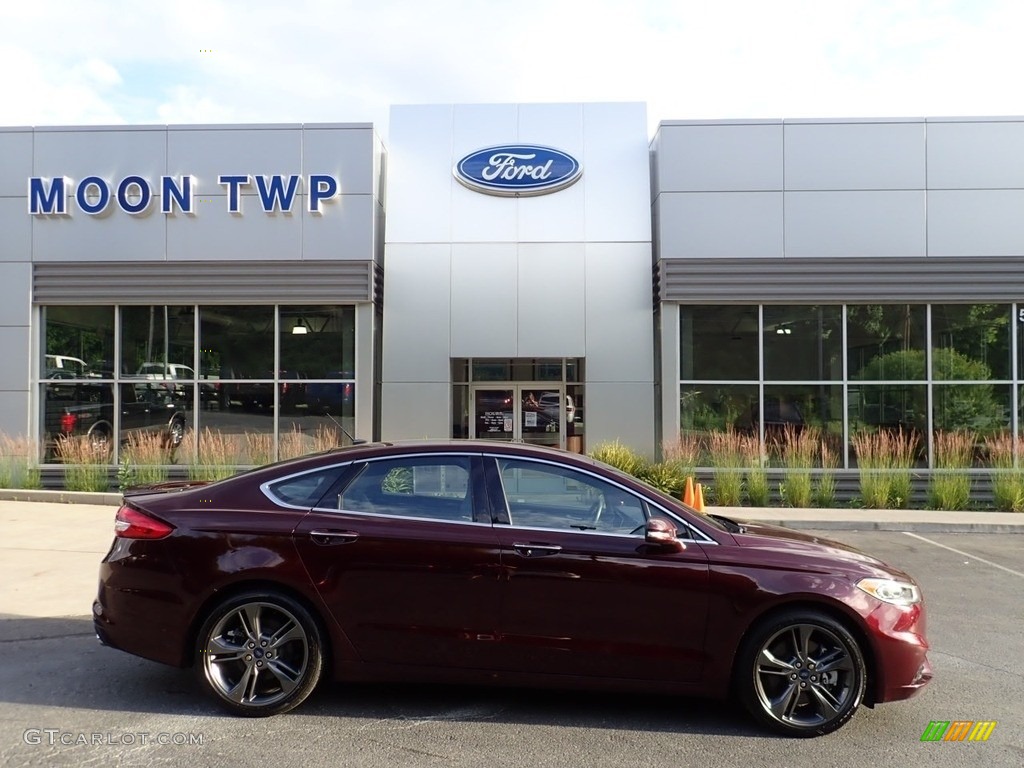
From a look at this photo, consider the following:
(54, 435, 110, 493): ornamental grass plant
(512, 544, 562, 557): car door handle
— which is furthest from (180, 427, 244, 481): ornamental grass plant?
(512, 544, 562, 557): car door handle

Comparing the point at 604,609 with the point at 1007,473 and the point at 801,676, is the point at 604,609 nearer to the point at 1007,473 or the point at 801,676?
the point at 801,676

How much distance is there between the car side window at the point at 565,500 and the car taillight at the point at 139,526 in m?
1.96

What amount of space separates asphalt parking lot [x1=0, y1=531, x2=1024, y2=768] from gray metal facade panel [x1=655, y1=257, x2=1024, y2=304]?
958 centimetres

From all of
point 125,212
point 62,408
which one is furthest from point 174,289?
point 62,408

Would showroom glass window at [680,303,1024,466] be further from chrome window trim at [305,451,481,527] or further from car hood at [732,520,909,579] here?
chrome window trim at [305,451,481,527]

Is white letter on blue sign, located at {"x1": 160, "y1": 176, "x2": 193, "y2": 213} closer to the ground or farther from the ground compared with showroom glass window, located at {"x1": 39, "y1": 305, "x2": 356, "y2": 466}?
farther from the ground

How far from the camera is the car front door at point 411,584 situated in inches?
166

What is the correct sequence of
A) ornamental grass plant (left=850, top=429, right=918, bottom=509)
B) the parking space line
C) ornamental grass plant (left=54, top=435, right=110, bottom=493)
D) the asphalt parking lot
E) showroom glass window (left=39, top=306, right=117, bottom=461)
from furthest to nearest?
showroom glass window (left=39, top=306, right=117, bottom=461)
ornamental grass plant (left=54, top=435, right=110, bottom=493)
ornamental grass plant (left=850, top=429, right=918, bottom=509)
the parking space line
the asphalt parking lot

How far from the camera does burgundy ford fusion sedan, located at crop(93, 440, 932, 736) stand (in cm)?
416

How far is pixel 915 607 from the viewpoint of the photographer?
14.2 ft

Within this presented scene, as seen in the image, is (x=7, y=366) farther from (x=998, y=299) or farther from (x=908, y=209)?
(x=998, y=299)

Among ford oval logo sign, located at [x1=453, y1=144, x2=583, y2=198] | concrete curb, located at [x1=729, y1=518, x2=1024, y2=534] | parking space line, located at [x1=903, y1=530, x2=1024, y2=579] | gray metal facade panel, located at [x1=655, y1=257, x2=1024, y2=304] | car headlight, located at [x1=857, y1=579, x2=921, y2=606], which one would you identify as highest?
ford oval logo sign, located at [x1=453, y1=144, x2=583, y2=198]

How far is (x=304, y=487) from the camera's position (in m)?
4.54

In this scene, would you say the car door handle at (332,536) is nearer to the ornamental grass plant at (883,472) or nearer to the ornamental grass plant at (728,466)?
the ornamental grass plant at (728,466)
